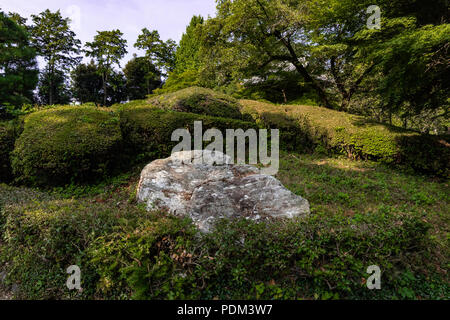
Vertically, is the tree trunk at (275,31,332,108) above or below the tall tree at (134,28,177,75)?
below

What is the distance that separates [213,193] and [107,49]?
22955 millimetres

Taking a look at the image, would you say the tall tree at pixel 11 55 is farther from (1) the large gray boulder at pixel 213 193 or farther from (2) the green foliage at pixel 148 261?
(2) the green foliage at pixel 148 261

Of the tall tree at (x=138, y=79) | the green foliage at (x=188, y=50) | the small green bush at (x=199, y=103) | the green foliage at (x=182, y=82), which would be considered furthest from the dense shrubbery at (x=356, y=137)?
the tall tree at (x=138, y=79)

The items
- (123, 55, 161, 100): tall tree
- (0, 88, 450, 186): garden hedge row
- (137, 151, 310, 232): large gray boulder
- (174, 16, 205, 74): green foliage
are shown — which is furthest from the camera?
(123, 55, 161, 100): tall tree

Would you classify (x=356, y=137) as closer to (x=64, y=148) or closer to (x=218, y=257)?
(x=218, y=257)

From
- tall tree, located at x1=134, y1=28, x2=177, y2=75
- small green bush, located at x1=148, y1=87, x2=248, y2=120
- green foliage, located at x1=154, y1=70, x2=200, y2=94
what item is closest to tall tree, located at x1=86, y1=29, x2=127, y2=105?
tall tree, located at x1=134, y1=28, x2=177, y2=75

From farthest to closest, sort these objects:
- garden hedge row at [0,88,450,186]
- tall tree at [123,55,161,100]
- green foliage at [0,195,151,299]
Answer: tall tree at [123,55,161,100] → garden hedge row at [0,88,450,186] → green foliage at [0,195,151,299]

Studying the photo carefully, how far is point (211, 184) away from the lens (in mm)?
4172

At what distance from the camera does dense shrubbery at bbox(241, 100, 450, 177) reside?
6.66 m

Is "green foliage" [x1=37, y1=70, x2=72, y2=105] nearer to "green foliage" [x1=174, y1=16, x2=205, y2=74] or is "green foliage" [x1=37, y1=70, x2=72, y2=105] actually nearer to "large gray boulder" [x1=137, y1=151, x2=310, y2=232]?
"green foliage" [x1=174, y1=16, x2=205, y2=74]

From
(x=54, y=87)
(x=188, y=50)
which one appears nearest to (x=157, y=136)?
(x=188, y=50)

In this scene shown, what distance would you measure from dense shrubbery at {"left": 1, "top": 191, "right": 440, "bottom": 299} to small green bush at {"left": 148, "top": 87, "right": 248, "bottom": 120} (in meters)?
5.33

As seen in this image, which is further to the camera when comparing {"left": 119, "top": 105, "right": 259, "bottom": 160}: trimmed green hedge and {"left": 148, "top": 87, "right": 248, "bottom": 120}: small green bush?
{"left": 148, "top": 87, "right": 248, "bottom": 120}: small green bush
